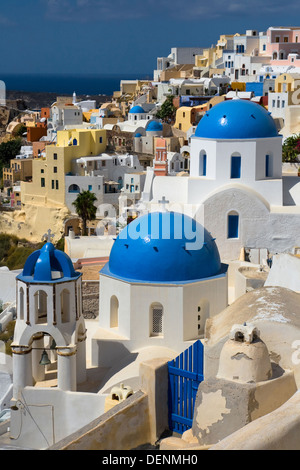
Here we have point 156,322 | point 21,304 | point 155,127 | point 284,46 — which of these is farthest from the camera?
point 284,46

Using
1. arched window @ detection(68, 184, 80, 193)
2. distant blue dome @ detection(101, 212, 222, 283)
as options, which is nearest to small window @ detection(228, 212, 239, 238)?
distant blue dome @ detection(101, 212, 222, 283)

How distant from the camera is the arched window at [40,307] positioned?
38.2 feet

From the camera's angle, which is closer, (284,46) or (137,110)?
(137,110)

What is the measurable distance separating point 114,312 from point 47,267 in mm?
1867

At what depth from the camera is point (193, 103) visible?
153 ft

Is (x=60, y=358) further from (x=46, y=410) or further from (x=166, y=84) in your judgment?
(x=166, y=84)

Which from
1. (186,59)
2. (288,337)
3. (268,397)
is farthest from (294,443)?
(186,59)

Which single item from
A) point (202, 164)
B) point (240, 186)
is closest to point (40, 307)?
point (240, 186)

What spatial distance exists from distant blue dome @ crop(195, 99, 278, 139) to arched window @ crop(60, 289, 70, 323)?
731cm

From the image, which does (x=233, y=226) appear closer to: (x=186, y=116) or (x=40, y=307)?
(x=40, y=307)

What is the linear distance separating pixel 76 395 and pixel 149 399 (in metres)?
2.51

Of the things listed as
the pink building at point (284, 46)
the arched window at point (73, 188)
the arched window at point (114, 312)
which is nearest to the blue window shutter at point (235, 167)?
the arched window at point (114, 312)

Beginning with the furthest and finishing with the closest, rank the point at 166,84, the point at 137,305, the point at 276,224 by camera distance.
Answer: the point at 166,84, the point at 276,224, the point at 137,305

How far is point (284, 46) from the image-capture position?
2080 inches
